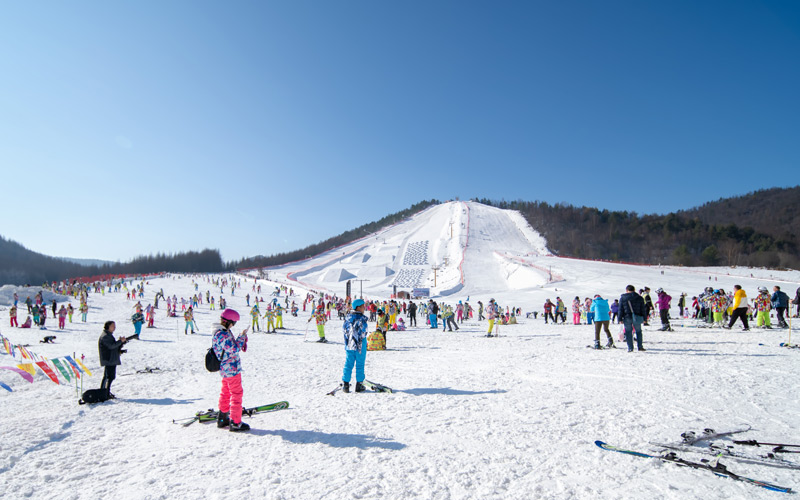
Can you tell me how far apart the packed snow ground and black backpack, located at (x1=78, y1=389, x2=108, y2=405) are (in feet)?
0.63

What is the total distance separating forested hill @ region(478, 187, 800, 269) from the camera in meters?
62.5

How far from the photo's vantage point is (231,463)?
3557 millimetres

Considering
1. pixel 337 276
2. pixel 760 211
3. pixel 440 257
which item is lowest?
pixel 337 276

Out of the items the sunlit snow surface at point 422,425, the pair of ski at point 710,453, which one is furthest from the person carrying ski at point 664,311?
the pair of ski at point 710,453

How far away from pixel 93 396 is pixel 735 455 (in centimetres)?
773

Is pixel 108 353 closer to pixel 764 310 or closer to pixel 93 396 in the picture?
pixel 93 396

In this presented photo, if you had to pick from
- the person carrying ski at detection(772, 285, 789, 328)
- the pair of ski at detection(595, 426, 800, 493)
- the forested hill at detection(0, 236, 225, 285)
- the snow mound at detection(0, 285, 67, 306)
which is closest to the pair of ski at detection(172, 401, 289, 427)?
the pair of ski at detection(595, 426, 800, 493)

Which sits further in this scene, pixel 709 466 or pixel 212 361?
pixel 212 361

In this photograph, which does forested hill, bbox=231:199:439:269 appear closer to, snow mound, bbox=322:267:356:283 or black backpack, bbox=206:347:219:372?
snow mound, bbox=322:267:356:283

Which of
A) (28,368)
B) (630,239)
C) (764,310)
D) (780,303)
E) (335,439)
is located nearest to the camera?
(335,439)

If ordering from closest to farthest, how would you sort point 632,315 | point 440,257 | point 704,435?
point 704,435 → point 632,315 → point 440,257

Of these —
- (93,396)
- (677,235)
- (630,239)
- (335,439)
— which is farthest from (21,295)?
(677,235)

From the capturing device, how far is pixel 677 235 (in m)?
80.8

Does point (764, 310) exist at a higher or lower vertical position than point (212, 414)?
higher
